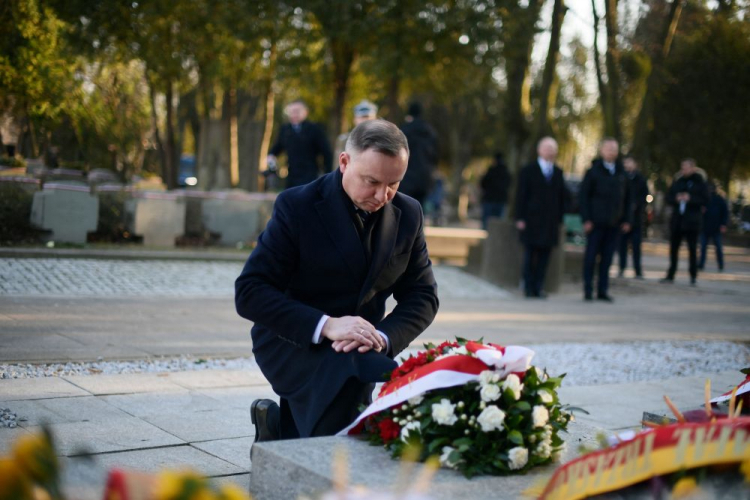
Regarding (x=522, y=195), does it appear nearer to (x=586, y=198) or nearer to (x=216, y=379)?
(x=586, y=198)

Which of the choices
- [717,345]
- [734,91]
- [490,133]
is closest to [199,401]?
[717,345]

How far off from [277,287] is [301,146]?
9.76 m

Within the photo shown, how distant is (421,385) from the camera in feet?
11.7

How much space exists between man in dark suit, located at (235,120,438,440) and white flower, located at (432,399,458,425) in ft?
1.84

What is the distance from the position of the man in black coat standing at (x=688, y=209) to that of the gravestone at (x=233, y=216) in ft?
24.8

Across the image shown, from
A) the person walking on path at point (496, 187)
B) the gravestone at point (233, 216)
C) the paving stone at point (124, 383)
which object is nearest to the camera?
the paving stone at point (124, 383)

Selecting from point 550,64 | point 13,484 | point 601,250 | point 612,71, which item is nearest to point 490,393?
point 13,484

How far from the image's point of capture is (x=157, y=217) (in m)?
14.8

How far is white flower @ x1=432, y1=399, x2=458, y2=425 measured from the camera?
3.44 metres

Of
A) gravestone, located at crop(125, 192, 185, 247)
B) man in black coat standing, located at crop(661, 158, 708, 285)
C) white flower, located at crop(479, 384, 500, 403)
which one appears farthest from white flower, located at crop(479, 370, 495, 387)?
man in black coat standing, located at crop(661, 158, 708, 285)

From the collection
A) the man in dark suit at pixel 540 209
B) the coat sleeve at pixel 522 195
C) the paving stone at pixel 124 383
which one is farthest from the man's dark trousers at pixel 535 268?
the paving stone at pixel 124 383

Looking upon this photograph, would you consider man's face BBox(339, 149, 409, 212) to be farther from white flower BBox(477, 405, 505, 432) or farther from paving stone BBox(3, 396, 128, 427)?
paving stone BBox(3, 396, 128, 427)

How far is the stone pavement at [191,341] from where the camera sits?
512 centimetres

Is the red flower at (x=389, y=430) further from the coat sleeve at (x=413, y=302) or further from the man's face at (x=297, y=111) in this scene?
the man's face at (x=297, y=111)
